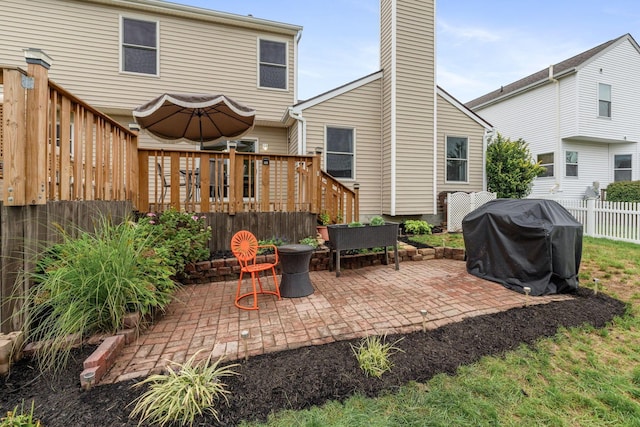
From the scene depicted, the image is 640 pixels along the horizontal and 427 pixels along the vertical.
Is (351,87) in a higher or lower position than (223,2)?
lower

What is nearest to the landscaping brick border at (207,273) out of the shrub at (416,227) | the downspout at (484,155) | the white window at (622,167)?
the shrub at (416,227)

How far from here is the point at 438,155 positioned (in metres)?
8.70

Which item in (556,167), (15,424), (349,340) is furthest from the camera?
(556,167)

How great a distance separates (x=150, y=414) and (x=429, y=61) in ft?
30.4

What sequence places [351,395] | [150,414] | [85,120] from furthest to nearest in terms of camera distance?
[85,120] → [351,395] → [150,414]

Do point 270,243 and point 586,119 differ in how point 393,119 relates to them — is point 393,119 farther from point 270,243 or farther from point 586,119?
point 586,119

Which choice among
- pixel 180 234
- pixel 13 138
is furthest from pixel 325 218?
pixel 13 138

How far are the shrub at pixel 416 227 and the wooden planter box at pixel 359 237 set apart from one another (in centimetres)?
289

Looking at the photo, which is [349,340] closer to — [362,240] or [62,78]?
[362,240]

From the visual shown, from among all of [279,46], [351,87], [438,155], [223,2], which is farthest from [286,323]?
[223,2]

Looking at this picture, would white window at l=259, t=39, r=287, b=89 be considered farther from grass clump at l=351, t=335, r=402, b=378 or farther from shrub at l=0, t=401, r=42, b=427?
shrub at l=0, t=401, r=42, b=427

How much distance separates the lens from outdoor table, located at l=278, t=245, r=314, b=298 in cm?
360

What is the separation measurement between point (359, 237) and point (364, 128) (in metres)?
4.59

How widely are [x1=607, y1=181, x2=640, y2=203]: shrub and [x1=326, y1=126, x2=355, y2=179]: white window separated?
38.2 ft
